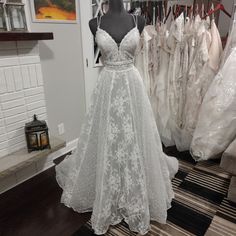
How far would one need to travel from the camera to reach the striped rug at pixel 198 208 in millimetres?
1446

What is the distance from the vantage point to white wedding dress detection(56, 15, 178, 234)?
1359 millimetres

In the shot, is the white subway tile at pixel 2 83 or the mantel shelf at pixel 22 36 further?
the white subway tile at pixel 2 83

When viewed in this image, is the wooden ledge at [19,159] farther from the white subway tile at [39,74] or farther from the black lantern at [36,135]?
the white subway tile at [39,74]

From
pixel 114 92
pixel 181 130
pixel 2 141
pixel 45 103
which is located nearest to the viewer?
pixel 114 92

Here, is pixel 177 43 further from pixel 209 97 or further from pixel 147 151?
pixel 147 151

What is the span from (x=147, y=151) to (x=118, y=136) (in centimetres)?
22

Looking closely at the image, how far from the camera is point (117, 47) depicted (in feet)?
4.33

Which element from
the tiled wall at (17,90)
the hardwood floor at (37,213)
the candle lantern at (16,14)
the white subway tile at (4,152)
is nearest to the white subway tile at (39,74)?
the tiled wall at (17,90)

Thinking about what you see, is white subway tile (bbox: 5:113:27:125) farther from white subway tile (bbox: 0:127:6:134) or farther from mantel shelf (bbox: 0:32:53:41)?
mantel shelf (bbox: 0:32:53:41)

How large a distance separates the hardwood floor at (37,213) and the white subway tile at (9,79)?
2.79 feet

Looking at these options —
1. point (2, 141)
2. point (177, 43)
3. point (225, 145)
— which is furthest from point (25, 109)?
point (225, 145)

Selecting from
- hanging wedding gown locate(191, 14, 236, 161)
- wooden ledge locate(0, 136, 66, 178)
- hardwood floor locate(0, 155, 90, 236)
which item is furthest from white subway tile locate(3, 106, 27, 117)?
hanging wedding gown locate(191, 14, 236, 161)

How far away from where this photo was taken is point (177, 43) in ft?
7.07

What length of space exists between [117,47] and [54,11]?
96cm
